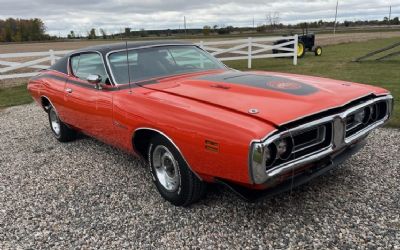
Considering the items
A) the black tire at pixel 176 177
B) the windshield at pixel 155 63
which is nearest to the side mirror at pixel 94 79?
the windshield at pixel 155 63

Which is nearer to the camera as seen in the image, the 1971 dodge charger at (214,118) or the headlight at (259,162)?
the headlight at (259,162)

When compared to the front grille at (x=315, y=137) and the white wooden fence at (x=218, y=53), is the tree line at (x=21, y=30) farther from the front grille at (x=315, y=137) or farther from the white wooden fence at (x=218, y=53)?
the front grille at (x=315, y=137)

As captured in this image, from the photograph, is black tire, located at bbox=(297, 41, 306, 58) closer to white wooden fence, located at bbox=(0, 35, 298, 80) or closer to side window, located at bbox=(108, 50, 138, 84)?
white wooden fence, located at bbox=(0, 35, 298, 80)

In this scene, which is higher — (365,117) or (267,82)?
(267,82)

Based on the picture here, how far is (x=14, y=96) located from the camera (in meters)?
10.9

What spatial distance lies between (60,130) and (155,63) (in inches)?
91.2

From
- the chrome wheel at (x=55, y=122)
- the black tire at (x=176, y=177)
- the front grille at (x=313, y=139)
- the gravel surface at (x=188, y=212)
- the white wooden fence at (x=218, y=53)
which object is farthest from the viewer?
the white wooden fence at (x=218, y=53)

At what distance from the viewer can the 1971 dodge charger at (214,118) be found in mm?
2730

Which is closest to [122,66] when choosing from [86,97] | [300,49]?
[86,97]

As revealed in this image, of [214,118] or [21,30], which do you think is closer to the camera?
[214,118]

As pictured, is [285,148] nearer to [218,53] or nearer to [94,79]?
[94,79]

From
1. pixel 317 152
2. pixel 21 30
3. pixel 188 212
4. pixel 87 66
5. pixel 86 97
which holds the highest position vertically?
pixel 21 30

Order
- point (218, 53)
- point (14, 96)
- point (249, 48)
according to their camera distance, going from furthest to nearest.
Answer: point (249, 48) < point (218, 53) < point (14, 96)

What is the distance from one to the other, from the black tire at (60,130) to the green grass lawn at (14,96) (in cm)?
445
